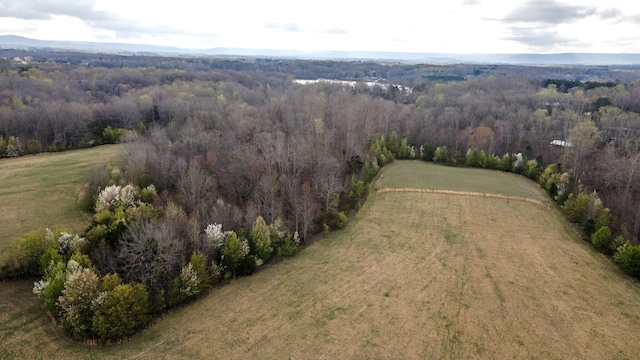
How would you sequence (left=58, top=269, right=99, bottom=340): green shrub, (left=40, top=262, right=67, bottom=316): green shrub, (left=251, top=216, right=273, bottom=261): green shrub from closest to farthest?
(left=58, top=269, right=99, bottom=340): green shrub → (left=40, top=262, right=67, bottom=316): green shrub → (left=251, top=216, right=273, bottom=261): green shrub

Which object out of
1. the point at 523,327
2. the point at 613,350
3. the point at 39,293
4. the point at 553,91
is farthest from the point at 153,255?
the point at 553,91

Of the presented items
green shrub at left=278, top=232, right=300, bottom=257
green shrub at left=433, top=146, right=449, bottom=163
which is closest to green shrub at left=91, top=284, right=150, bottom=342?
green shrub at left=278, top=232, right=300, bottom=257

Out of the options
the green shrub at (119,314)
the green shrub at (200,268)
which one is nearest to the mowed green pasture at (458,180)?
the green shrub at (200,268)

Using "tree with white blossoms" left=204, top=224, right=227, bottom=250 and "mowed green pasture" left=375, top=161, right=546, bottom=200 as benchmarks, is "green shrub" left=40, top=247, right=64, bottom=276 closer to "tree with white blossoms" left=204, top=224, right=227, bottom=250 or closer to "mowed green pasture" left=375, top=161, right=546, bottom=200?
"tree with white blossoms" left=204, top=224, right=227, bottom=250

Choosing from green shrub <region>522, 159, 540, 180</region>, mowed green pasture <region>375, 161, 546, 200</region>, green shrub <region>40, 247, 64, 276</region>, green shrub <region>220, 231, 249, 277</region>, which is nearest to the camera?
green shrub <region>40, 247, 64, 276</region>

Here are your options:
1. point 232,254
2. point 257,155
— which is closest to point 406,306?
point 232,254

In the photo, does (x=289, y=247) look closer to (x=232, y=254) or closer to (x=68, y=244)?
(x=232, y=254)

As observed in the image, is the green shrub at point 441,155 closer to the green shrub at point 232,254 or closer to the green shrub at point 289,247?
the green shrub at point 289,247
